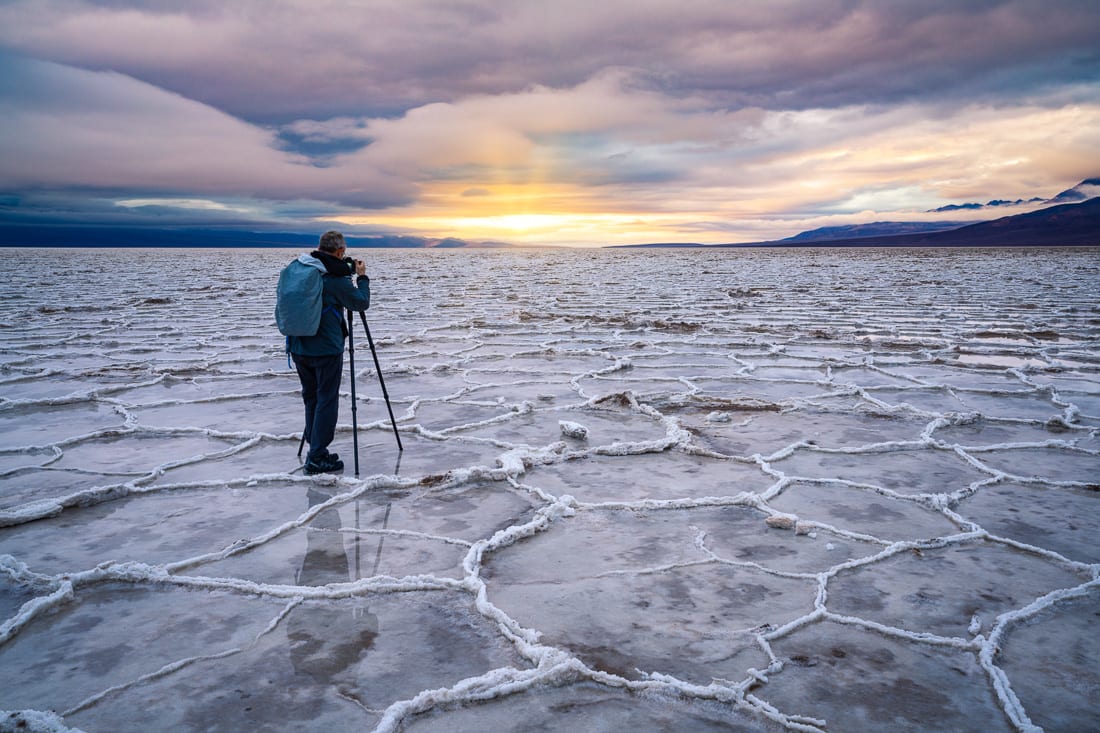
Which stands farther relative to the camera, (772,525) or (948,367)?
(948,367)

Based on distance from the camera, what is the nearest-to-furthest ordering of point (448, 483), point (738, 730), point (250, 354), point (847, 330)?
point (738, 730) → point (448, 483) → point (250, 354) → point (847, 330)

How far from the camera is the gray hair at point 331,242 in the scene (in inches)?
136

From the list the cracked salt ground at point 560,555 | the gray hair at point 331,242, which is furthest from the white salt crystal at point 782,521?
the gray hair at point 331,242

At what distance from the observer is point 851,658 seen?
191cm

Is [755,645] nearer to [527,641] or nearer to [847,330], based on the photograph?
[527,641]

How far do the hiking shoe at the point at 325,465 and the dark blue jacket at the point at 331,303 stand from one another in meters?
0.51

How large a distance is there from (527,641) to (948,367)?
5689 millimetres

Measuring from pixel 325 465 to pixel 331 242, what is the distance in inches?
42.5

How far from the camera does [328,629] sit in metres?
2.06

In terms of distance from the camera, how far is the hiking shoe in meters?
3.47

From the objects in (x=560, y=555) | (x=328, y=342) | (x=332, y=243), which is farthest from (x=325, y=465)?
(x=560, y=555)

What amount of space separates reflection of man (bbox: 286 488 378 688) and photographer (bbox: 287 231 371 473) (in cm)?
95

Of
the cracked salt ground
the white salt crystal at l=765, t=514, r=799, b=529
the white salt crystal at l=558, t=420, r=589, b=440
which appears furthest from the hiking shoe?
the white salt crystal at l=765, t=514, r=799, b=529

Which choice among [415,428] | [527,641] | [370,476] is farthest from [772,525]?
[415,428]
